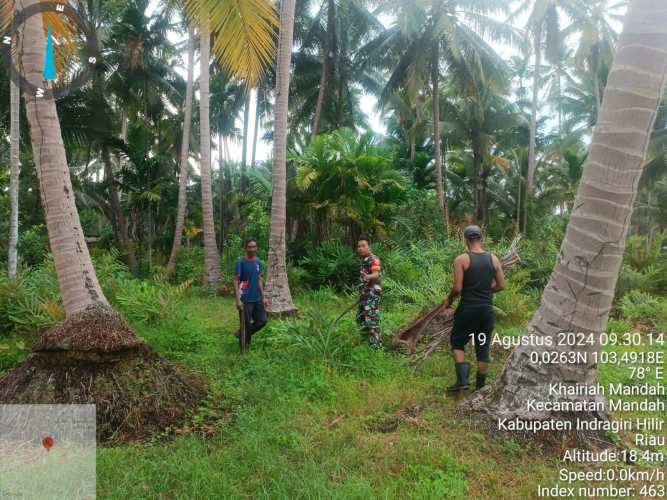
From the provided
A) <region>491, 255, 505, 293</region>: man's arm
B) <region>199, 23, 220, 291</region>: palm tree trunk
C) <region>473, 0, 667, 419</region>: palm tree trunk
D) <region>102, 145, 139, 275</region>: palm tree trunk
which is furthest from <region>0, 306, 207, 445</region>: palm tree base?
<region>102, 145, 139, 275</region>: palm tree trunk

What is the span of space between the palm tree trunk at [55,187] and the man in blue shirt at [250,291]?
1.93 m

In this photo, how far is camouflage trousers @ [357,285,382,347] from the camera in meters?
5.72

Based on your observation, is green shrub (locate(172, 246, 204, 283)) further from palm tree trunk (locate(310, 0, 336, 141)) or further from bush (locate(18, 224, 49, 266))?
palm tree trunk (locate(310, 0, 336, 141))

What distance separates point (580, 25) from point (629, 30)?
2023 cm

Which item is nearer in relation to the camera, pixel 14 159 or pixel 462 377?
pixel 462 377

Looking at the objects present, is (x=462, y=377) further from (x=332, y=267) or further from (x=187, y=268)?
(x=187, y=268)

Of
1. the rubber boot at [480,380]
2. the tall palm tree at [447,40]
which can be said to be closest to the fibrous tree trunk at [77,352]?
the rubber boot at [480,380]

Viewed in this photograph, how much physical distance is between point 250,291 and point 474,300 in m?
3.03

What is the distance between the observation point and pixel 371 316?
585cm

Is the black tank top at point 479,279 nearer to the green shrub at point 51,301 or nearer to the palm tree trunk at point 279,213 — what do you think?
the green shrub at point 51,301

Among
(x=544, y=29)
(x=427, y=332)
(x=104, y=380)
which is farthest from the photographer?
(x=544, y=29)

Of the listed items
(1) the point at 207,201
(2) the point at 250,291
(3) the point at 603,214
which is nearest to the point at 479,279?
(3) the point at 603,214

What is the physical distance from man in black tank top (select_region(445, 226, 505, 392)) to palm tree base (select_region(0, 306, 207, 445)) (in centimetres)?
247

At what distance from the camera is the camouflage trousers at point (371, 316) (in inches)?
225
